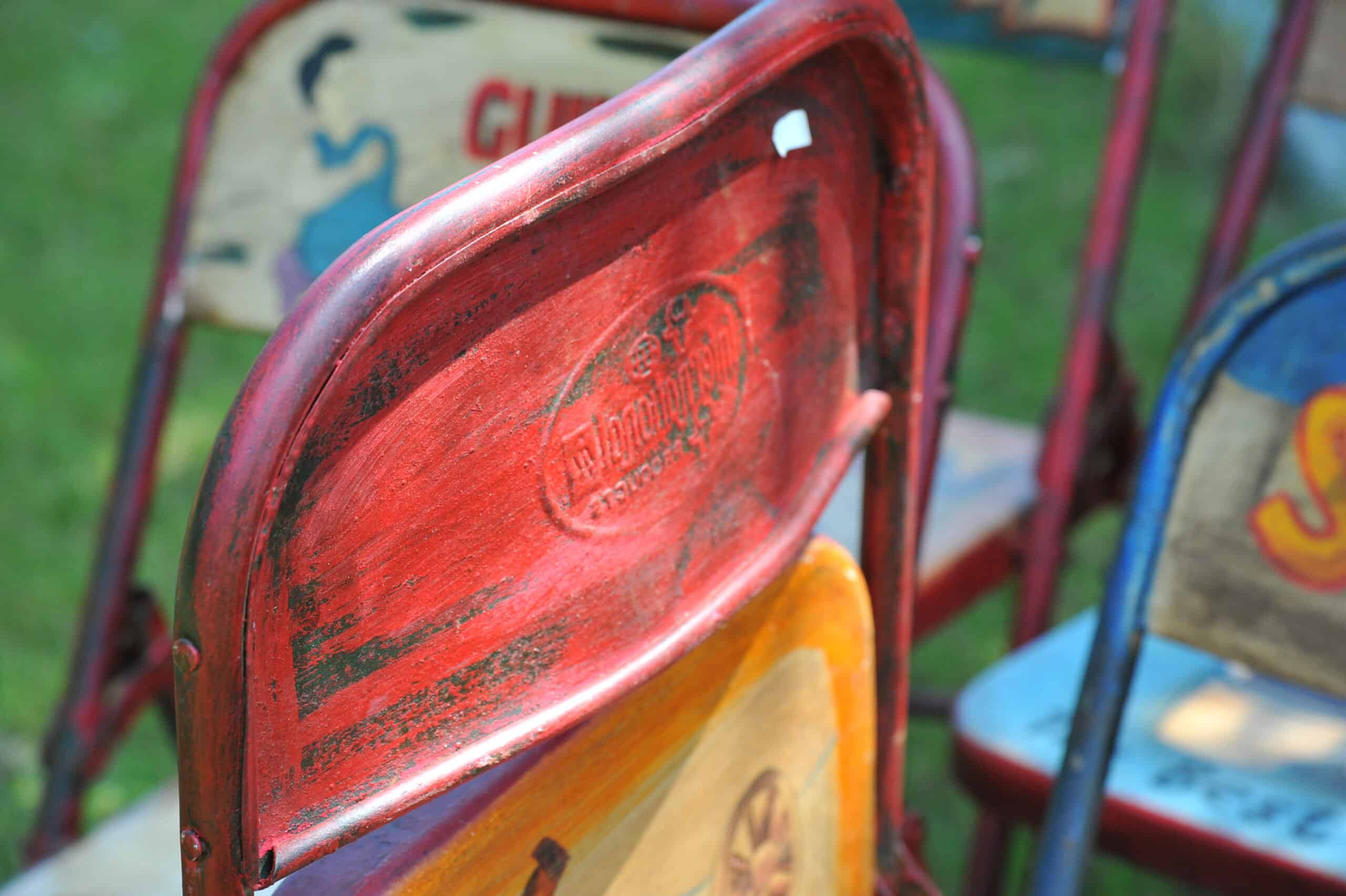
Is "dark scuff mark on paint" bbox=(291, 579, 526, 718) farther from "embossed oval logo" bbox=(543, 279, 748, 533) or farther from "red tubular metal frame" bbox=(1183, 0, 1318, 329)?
"red tubular metal frame" bbox=(1183, 0, 1318, 329)

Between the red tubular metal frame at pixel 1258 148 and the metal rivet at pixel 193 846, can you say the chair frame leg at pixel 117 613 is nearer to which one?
the metal rivet at pixel 193 846

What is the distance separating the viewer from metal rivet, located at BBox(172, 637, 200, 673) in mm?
449

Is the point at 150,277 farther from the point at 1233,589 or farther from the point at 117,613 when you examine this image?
the point at 1233,589

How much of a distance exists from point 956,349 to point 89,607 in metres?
0.81

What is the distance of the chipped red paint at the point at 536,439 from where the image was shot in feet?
1.49

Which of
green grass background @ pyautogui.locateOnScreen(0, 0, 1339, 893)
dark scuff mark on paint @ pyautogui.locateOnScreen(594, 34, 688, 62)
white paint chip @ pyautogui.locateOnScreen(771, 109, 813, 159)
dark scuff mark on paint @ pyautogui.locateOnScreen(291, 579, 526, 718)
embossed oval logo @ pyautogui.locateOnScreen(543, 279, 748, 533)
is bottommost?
green grass background @ pyautogui.locateOnScreen(0, 0, 1339, 893)

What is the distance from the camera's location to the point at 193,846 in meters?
0.47

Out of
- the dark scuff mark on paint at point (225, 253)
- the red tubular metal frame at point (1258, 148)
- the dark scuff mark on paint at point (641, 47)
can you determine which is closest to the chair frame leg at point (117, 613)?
the dark scuff mark on paint at point (225, 253)

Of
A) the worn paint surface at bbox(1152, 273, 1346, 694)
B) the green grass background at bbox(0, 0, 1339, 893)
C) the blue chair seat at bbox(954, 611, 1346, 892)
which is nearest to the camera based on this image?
the worn paint surface at bbox(1152, 273, 1346, 694)

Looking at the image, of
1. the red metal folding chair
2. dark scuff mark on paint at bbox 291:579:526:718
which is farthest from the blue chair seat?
dark scuff mark on paint at bbox 291:579:526:718

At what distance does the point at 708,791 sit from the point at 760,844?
6cm

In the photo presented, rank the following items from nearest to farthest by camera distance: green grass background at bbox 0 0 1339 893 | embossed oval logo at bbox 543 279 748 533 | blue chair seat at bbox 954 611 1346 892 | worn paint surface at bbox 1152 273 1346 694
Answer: embossed oval logo at bbox 543 279 748 533 < worn paint surface at bbox 1152 273 1346 694 < blue chair seat at bbox 954 611 1346 892 < green grass background at bbox 0 0 1339 893

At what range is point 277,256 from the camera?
3.80 ft

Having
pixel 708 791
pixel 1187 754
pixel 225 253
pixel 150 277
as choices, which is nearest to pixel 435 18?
pixel 225 253
